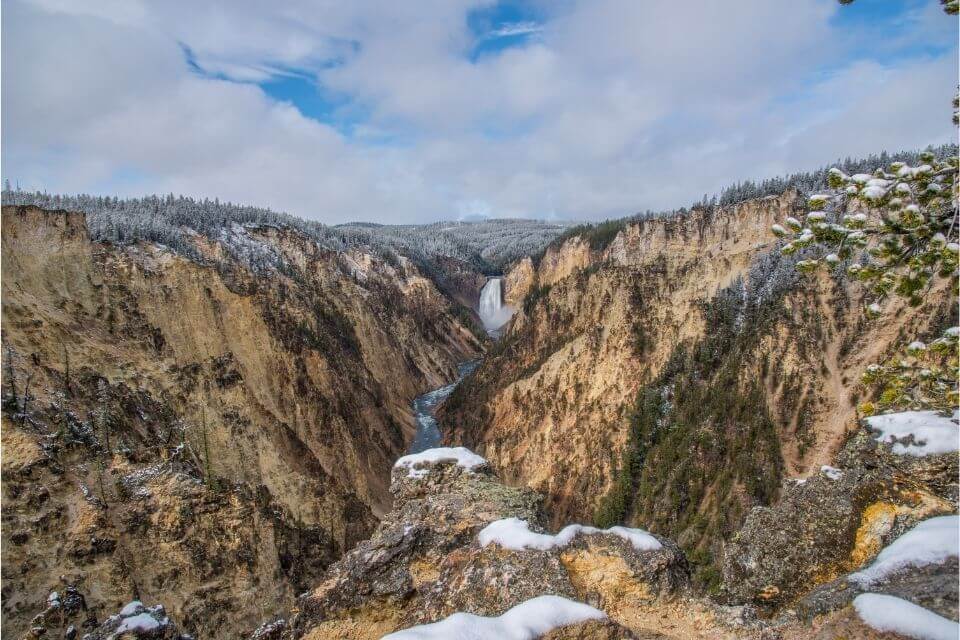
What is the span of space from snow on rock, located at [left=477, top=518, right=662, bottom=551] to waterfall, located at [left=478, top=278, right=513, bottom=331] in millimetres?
115071

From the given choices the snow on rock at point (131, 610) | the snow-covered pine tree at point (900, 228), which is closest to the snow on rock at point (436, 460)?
the snow on rock at point (131, 610)

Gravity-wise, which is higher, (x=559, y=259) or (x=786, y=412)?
(x=559, y=259)

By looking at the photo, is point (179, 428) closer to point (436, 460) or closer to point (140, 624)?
point (436, 460)

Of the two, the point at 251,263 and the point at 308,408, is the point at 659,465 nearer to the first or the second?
the point at 308,408

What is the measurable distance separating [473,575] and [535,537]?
1.22m

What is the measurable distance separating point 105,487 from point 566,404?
1350 inches

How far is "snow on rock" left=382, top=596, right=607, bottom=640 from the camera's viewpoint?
5.72 m

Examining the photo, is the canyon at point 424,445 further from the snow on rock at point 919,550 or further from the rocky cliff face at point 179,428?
the snow on rock at point 919,550

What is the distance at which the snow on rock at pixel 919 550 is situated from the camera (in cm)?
527

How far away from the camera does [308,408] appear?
43250 millimetres

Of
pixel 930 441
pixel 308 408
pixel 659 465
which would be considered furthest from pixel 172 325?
pixel 930 441

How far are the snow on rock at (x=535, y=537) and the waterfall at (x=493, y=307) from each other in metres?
115

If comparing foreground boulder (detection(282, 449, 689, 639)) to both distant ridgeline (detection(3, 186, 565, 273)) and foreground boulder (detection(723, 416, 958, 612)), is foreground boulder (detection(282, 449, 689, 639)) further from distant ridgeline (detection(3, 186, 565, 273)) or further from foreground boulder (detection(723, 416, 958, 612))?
distant ridgeline (detection(3, 186, 565, 273))

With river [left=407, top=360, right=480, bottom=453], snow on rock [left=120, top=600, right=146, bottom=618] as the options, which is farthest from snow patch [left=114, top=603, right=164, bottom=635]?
river [left=407, top=360, right=480, bottom=453]
